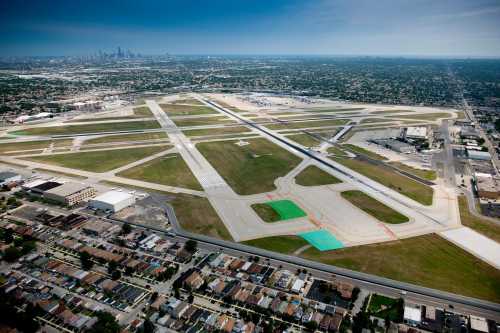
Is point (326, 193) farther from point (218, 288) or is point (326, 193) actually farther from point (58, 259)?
point (58, 259)

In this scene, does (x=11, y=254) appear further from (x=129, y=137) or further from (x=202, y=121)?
(x=202, y=121)

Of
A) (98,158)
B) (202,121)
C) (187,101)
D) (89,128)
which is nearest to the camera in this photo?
(98,158)

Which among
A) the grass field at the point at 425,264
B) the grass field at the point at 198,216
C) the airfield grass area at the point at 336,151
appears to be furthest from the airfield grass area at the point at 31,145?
the grass field at the point at 425,264

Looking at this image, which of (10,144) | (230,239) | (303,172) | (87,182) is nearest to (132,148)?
(87,182)

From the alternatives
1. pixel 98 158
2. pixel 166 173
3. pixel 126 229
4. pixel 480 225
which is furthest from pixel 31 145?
pixel 480 225

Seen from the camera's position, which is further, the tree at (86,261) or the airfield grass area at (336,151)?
the airfield grass area at (336,151)

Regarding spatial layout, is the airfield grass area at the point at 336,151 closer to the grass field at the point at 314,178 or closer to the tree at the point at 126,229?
the grass field at the point at 314,178
